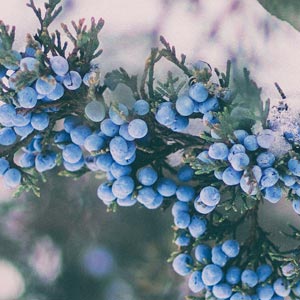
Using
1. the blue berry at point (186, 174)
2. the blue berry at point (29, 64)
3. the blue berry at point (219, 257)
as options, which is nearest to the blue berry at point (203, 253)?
the blue berry at point (219, 257)

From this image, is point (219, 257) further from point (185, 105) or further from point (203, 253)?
point (185, 105)

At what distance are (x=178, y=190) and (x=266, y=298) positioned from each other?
0.24 metres

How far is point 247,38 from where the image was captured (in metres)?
1.13

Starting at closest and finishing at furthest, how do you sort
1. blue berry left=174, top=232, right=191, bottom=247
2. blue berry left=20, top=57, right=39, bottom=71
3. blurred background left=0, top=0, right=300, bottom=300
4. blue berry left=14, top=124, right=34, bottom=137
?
1. blue berry left=20, top=57, right=39, bottom=71
2. blue berry left=14, top=124, right=34, bottom=137
3. blue berry left=174, top=232, right=191, bottom=247
4. blurred background left=0, top=0, right=300, bottom=300

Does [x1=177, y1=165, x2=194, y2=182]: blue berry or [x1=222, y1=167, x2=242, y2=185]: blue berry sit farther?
[x1=177, y1=165, x2=194, y2=182]: blue berry

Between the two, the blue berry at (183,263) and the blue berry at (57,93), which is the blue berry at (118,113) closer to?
the blue berry at (57,93)

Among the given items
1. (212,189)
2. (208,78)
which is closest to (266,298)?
(212,189)

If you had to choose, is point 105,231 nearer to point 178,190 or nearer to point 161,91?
point 178,190

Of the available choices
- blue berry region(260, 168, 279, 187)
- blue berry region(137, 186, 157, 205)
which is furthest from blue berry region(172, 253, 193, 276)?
blue berry region(260, 168, 279, 187)

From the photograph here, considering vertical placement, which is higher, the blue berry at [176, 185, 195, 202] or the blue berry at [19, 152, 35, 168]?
the blue berry at [176, 185, 195, 202]

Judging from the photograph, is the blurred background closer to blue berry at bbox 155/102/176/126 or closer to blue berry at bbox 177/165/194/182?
blue berry at bbox 177/165/194/182

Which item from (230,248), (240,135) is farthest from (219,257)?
(240,135)

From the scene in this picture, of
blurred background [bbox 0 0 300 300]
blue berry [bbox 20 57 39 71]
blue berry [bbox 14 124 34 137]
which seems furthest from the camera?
blurred background [bbox 0 0 300 300]

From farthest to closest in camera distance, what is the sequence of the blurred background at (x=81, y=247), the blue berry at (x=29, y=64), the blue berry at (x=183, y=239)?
1. the blurred background at (x=81, y=247)
2. the blue berry at (x=183, y=239)
3. the blue berry at (x=29, y=64)
